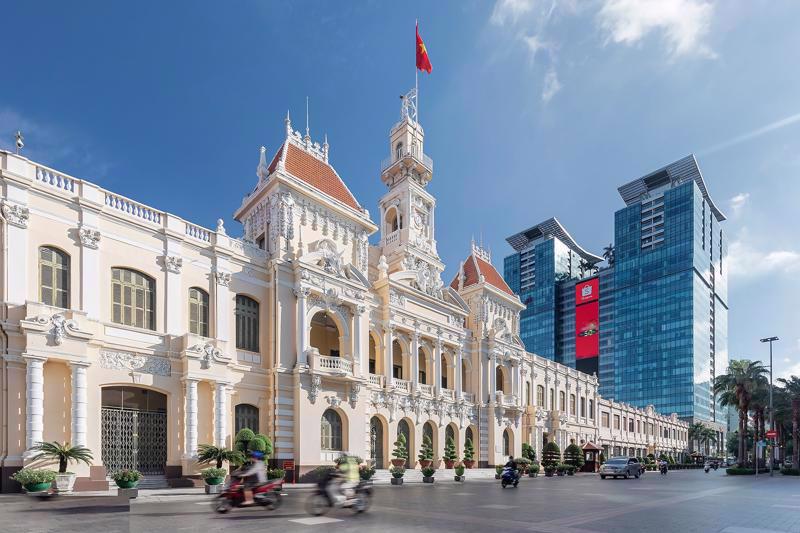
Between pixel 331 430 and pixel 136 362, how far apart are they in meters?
12.1

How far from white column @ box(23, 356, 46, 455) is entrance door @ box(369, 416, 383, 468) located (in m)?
19.8

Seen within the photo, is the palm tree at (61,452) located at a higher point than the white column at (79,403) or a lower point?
lower

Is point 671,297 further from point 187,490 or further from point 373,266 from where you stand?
point 187,490

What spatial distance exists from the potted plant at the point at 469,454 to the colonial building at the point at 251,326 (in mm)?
550

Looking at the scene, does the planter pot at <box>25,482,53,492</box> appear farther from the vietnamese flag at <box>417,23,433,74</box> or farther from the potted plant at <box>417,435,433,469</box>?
the vietnamese flag at <box>417,23,433,74</box>

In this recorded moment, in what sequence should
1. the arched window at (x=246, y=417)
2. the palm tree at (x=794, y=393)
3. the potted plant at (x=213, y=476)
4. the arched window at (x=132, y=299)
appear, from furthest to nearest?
the palm tree at (x=794, y=393) → the arched window at (x=246, y=417) → the arched window at (x=132, y=299) → the potted plant at (x=213, y=476)

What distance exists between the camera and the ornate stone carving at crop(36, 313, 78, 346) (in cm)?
2023

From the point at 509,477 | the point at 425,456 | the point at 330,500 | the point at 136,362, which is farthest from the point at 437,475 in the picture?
the point at 330,500

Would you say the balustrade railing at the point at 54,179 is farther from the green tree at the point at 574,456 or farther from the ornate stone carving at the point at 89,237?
the green tree at the point at 574,456

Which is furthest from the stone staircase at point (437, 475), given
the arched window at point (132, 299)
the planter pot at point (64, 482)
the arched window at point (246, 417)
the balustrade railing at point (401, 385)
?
the planter pot at point (64, 482)

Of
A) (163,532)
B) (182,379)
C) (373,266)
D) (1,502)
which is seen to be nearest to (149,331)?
(182,379)

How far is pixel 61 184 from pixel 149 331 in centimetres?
712

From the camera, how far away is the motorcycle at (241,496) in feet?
45.6

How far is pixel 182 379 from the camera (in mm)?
25016
